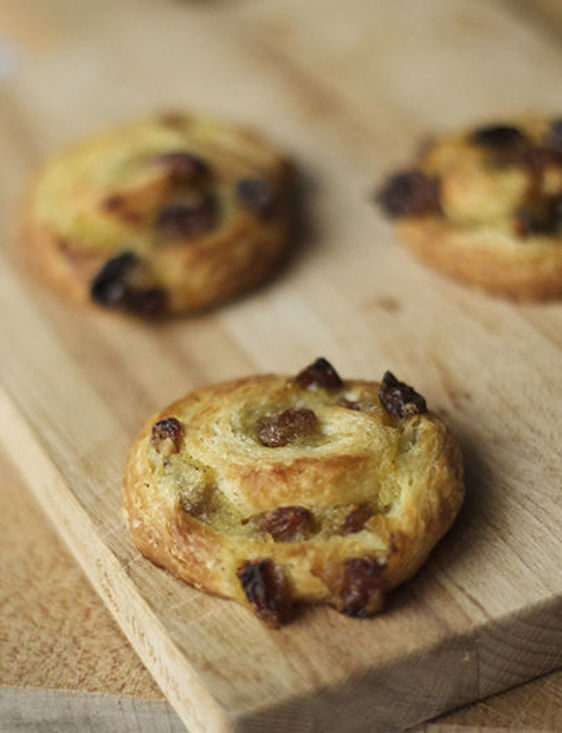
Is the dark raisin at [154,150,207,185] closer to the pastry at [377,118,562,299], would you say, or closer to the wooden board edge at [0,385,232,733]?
the pastry at [377,118,562,299]

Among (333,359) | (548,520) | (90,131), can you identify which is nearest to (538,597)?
(548,520)

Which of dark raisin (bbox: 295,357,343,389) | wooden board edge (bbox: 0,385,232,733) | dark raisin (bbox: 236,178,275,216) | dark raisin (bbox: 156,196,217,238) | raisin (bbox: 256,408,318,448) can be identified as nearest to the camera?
wooden board edge (bbox: 0,385,232,733)

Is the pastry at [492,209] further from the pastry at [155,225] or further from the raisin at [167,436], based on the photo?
the raisin at [167,436]

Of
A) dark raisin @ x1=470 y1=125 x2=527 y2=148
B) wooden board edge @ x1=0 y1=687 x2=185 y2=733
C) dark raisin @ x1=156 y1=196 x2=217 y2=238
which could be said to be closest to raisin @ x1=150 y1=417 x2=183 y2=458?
wooden board edge @ x1=0 y1=687 x2=185 y2=733

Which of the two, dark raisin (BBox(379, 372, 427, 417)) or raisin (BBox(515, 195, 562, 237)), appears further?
raisin (BBox(515, 195, 562, 237))

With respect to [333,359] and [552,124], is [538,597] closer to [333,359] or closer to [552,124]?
[333,359]

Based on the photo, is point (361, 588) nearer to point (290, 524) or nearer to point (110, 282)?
point (290, 524)
